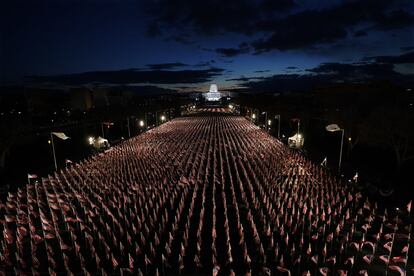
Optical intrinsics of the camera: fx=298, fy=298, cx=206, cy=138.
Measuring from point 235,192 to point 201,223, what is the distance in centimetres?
587

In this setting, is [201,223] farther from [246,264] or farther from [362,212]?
[362,212]

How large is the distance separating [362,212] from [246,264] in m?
8.06

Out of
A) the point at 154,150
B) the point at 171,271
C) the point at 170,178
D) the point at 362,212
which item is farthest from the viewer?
the point at 154,150

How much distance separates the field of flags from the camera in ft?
37.4

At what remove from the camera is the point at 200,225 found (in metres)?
13.9

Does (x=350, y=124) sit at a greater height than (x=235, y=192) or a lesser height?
greater

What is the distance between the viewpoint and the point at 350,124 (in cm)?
3409

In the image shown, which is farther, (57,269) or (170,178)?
Answer: (170,178)

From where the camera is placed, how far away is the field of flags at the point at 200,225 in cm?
1140

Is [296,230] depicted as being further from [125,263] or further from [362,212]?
[125,263]

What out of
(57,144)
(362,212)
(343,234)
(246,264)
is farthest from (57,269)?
(57,144)

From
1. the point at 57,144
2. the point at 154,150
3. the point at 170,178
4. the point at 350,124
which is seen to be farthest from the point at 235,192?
the point at 57,144

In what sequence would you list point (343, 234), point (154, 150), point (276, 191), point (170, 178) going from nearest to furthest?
point (343, 234) → point (276, 191) → point (170, 178) → point (154, 150)

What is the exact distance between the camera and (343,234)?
44.9ft
